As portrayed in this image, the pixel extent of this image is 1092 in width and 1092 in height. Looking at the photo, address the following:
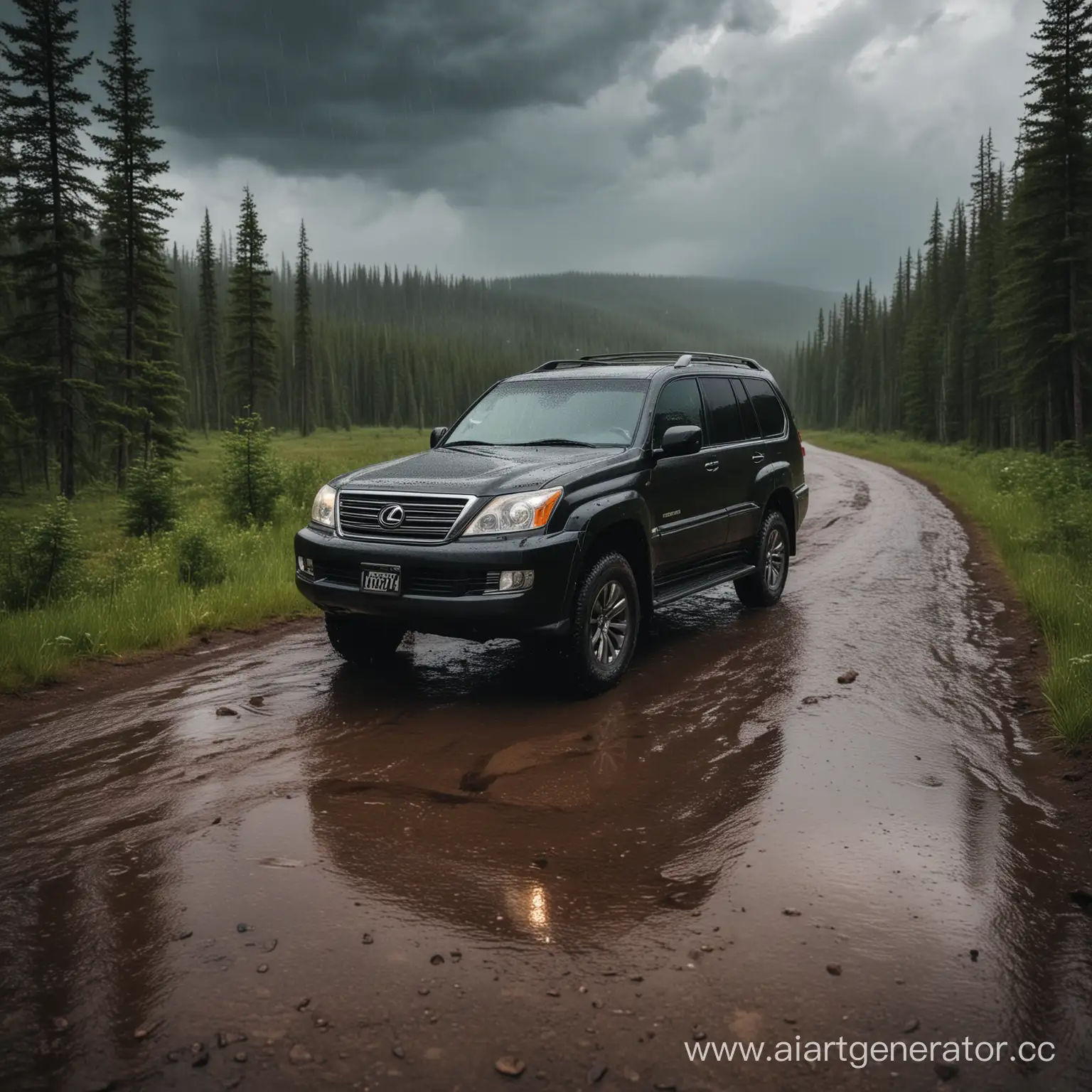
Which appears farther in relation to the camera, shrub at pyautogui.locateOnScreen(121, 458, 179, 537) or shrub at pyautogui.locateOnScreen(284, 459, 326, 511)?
shrub at pyautogui.locateOnScreen(284, 459, 326, 511)

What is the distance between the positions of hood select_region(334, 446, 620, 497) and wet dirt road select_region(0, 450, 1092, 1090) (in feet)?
4.60

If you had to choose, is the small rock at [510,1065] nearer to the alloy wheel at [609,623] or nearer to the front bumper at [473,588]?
the front bumper at [473,588]

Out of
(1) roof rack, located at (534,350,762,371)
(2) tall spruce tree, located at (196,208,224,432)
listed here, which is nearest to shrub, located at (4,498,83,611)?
(1) roof rack, located at (534,350,762,371)

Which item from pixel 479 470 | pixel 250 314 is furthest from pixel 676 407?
pixel 250 314

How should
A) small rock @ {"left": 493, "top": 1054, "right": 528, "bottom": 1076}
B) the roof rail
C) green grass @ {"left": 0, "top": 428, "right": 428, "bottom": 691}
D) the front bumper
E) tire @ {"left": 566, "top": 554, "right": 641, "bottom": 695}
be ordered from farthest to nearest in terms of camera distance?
the roof rail → green grass @ {"left": 0, "top": 428, "right": 428, "bottom": 691} → tire @ {"left": 566, "top": 554, "right": 641, "bottom": 695} → the front bumper → small rock @ {"left": 493, "top": 1054, "right": 528, "bottom": 1076}

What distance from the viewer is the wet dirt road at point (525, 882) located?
2625mm

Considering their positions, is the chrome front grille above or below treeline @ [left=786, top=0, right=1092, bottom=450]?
below

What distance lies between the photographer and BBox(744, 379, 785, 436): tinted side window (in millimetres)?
8969

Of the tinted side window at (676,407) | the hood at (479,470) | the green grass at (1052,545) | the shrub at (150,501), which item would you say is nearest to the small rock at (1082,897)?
the green grass at (1052,545)

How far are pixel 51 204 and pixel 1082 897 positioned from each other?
31.3 meters

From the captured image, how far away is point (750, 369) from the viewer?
365 inches

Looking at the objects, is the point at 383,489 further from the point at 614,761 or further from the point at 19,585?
the point at 19,585

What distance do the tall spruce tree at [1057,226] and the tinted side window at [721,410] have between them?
29601 mm

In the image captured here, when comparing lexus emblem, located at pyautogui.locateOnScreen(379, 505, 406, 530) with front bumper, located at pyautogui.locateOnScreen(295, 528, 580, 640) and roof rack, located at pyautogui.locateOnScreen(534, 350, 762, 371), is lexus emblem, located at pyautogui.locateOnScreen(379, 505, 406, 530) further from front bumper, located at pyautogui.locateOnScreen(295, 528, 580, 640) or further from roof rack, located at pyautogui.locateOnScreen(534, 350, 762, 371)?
roof rack, located at pyautogui.locateOnScreen(534, 350, 762, 371)
